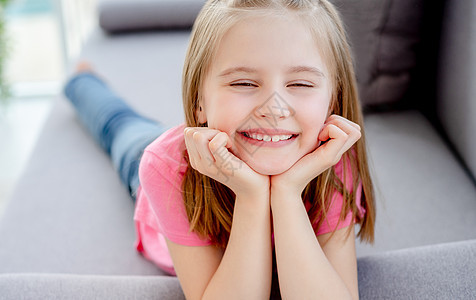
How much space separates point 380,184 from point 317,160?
53 cm

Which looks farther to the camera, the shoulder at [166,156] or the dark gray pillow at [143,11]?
the dark gray pillow at [143,11]

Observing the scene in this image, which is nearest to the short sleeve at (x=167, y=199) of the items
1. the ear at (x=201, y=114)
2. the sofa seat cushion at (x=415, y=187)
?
the ear at (x=201, y=114)

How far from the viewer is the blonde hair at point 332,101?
83 centimetres

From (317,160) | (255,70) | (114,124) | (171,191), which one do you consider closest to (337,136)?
(317,160)

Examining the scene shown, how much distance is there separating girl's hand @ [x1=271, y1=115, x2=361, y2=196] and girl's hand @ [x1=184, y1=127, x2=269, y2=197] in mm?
34

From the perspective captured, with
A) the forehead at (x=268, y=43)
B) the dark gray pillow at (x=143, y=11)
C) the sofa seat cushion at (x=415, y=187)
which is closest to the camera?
the forehead at (x=268, y=43)

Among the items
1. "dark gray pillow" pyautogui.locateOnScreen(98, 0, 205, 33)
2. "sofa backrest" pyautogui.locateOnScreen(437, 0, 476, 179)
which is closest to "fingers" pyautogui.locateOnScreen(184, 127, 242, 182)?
"sofa backrest" pyautogui.locateOnScreen(437, 0, 476, 179)

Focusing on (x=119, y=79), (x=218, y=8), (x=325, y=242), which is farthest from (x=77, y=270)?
(x=119, y=79)

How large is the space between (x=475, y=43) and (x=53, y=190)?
43.4 inches

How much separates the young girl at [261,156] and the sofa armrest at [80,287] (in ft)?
0.18

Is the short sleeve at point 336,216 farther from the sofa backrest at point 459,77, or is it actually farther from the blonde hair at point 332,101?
the sofa backrest at point 459,77

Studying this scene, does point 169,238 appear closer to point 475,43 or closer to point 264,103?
point 264,103

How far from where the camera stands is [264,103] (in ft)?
2.65

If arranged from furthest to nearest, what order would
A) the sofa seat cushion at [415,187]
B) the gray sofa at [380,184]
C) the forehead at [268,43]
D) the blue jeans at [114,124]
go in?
1. the blue jeans at [114,124]
2. the sofa seat cushion at [415,187]
3. the gray sofa at [380,184]
4. the forehead at [268,43]
